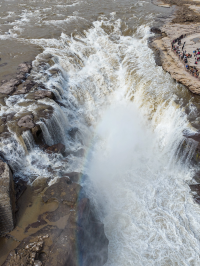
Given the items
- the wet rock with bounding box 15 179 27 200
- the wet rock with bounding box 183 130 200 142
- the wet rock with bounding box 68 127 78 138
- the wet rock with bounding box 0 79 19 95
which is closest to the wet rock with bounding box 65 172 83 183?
the wet rock with bounding box 15 179 27 200

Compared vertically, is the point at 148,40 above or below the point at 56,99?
above

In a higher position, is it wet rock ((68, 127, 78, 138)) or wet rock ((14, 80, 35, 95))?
wet rock ((14, 80, 35, 95))

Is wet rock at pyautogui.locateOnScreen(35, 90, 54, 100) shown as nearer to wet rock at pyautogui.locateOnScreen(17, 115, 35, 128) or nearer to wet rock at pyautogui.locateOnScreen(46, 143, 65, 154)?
wet rock at pyautogui.locateOnScreen(17, 115, 35, 128)

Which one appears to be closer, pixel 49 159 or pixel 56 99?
pixel 49 159

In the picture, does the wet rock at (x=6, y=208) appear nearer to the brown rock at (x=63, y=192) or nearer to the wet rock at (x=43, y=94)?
the brown rock at (x=63, y=192)

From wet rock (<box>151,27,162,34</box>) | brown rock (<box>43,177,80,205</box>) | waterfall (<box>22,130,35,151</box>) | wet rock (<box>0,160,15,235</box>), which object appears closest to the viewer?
wet rock (<box>0,160,15,235</box>)

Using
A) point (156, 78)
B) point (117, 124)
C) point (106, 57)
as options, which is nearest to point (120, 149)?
point (117, 124)

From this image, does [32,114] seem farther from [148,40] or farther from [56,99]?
[148,40]
